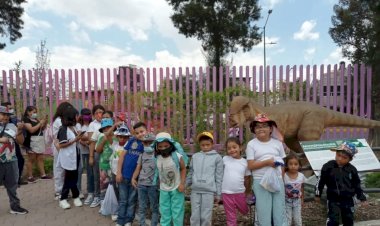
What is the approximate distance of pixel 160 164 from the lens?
3992 mm

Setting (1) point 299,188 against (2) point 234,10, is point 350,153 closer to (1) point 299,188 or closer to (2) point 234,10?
(1) point 299,188

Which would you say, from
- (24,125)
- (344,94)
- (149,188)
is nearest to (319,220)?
(149,188)

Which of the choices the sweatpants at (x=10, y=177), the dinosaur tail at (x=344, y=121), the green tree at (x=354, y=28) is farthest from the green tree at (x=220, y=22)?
the sweatpants at (x=10, y=177)

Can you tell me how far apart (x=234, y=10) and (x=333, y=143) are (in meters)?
10.1

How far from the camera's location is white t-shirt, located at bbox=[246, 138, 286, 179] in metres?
3.79

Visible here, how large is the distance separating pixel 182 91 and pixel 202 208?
5.72 metres

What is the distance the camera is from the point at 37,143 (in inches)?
271

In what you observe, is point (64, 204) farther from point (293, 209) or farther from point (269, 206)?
point (293, 209)

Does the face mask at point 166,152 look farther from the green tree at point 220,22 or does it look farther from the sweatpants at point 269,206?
the green tree at point 220,22

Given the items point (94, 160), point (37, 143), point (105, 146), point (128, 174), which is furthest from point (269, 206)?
point (37, 143)

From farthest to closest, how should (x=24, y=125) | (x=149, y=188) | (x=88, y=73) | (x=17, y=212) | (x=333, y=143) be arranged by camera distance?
(x=88, y=73)
(x=24, y=125)
(x=17, y=212)
(x=333, y=143)
(x=149, y=188)

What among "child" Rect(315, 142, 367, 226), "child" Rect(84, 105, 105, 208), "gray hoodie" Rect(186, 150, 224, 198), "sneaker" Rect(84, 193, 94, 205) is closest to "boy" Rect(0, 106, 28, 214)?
"sneaker" Rect(84, 193, 94, 205)

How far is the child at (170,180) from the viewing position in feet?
13.0

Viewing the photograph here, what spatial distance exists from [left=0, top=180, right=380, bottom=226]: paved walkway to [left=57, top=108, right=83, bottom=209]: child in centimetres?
20
